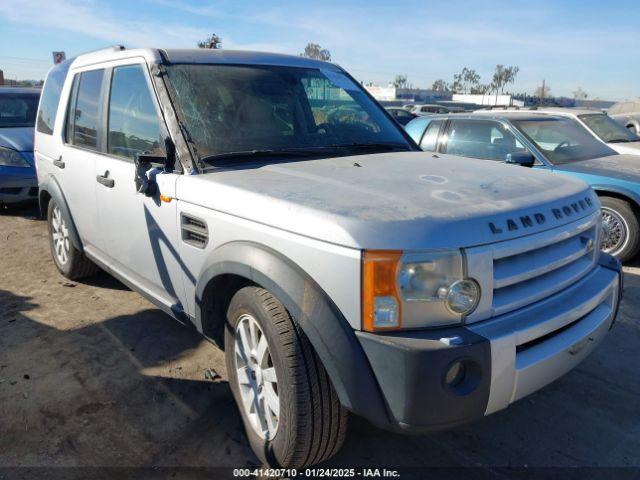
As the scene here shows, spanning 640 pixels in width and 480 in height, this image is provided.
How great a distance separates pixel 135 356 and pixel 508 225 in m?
2.67

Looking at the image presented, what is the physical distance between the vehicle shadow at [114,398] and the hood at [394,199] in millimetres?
1230

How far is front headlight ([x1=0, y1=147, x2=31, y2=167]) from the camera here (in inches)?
289

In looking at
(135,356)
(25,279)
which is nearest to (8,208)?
(25,279)

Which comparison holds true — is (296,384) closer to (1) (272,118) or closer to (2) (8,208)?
(1) (272,118)

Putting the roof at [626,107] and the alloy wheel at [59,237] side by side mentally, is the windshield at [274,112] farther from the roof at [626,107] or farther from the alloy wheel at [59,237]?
the roof at [626,107]

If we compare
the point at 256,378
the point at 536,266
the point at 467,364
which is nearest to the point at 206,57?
the point at 256,378

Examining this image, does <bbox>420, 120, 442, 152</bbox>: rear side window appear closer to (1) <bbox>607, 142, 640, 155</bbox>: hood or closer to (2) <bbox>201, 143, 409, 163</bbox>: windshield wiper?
(1) <bbox>607, 142, 640, 155</bbox>: hood

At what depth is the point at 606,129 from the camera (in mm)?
7094

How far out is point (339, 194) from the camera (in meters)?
2.24

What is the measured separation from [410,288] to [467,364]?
0.35 m

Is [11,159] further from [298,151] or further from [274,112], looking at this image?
[298,151]

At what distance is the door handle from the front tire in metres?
1.44

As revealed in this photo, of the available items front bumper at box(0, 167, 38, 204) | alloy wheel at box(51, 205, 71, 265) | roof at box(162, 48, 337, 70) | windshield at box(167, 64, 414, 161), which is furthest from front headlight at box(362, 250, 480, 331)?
front bumper at box(0, 167, 38, 204)

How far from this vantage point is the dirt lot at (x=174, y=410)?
2.59 meters
